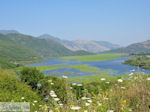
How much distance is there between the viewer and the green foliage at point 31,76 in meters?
14.8

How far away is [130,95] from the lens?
4.65 meters

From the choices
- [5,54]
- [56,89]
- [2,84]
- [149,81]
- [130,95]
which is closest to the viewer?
[130,95]

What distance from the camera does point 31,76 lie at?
15.0 metres

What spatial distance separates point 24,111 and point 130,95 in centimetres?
298

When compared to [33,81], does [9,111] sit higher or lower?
higher

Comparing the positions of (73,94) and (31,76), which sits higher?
(73,94)

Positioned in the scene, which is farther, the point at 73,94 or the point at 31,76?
the point at 31,76

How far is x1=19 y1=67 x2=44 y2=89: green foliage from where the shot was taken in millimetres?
14758

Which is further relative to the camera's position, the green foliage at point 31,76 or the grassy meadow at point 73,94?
the green foliage at point 31,76

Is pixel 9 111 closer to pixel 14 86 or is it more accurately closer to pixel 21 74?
pixel 14 86

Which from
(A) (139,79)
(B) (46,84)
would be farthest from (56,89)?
(A) (139,79)

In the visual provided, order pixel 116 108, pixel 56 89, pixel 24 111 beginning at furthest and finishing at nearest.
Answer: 1. pixel 56 89
2. pixel 116 108
3. pixel 24 111

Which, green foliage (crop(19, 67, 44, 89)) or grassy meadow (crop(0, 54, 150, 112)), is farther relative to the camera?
green foliage (crop(19, 67, 44, 89))

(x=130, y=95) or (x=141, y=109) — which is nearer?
(x=141, y=109)
